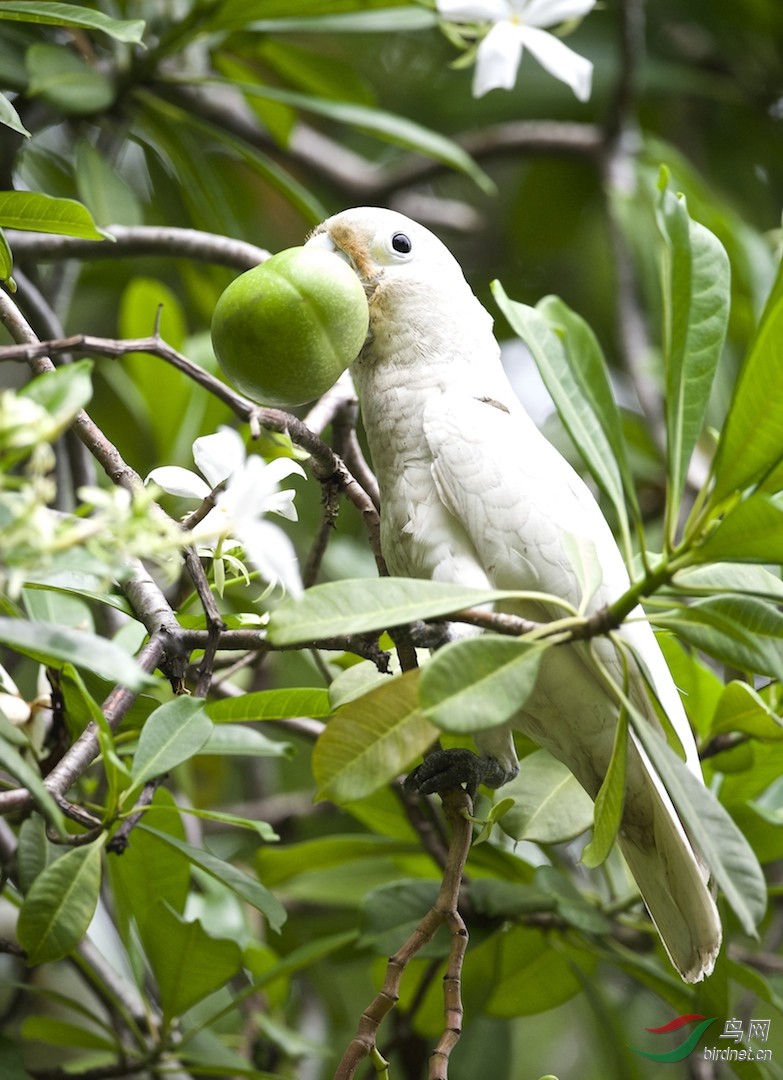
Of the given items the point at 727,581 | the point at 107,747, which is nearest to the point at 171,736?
the point at 107,747

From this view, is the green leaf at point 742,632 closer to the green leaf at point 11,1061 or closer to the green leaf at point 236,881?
the green leaf at point 236,881

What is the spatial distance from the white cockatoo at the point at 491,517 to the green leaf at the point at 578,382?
0.14 m

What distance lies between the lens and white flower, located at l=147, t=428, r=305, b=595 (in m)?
0.75

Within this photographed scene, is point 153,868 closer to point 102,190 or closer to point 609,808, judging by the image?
point 609,808

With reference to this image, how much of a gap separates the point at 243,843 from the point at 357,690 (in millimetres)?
1287

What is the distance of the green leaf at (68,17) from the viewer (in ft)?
3.71

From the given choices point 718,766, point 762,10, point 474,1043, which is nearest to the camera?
point 718,766

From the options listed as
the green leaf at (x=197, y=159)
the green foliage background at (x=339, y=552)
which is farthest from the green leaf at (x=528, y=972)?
the green leaf at (x=197, y=159)

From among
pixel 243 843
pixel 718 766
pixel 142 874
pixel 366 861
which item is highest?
pixel 718 766

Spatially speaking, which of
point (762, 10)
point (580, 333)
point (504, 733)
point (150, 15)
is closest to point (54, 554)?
→ point (580, 333)

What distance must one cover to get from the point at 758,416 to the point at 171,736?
56cm

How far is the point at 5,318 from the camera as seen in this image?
104 cm

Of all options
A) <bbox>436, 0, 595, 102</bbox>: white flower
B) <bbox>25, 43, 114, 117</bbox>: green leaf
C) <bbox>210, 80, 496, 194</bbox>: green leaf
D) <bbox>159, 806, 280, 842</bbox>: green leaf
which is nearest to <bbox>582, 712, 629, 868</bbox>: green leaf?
<bbox>159, 806, 280, 842</bbox>: green leaf

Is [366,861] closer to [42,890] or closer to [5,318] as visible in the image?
[42,890]
